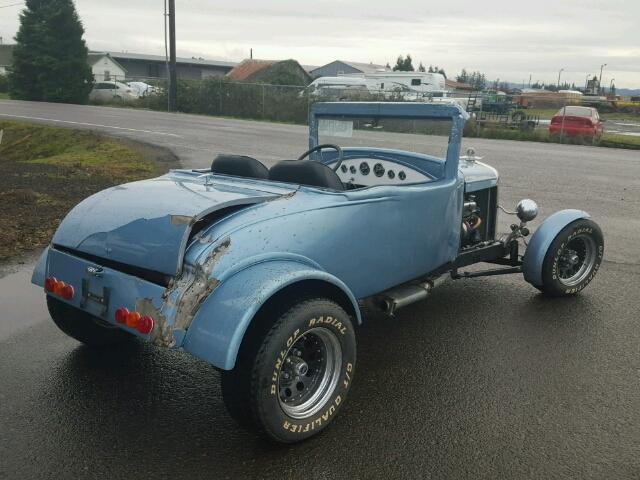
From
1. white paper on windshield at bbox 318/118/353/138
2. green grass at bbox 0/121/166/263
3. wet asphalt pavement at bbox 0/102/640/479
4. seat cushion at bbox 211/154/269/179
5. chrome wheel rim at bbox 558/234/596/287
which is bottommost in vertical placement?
wet asphalt pavement at bbox 0/102/640/479

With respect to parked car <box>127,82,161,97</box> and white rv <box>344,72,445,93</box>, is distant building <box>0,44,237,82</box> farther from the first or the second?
white rv <box>344,72,445,93</box>

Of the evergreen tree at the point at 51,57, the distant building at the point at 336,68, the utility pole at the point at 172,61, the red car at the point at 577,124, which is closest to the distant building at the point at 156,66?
the distant building at the point at 336,68

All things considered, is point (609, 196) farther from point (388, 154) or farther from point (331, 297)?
point (331, 297)

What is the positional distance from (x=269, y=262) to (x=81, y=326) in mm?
1561

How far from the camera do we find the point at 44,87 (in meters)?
35.3

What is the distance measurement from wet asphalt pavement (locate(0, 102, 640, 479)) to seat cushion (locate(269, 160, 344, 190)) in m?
1.19

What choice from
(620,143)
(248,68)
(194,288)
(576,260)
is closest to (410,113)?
(576,260)

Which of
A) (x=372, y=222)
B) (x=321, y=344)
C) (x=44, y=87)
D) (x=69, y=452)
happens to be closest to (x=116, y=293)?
(x=69, y=452)

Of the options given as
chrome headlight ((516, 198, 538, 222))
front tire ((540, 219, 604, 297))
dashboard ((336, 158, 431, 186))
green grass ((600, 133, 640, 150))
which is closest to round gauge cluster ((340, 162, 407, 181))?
dashboard ((336, 158, 431, 186))

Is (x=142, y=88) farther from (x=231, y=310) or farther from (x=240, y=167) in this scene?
(x=231, y=310)

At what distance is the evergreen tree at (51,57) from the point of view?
1374 inches

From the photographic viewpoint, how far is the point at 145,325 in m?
2.74

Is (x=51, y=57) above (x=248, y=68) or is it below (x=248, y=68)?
below

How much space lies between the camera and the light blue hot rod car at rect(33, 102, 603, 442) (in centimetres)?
271
